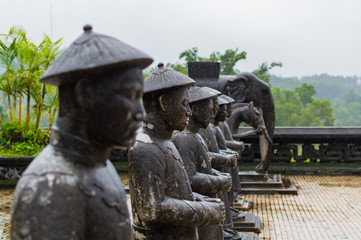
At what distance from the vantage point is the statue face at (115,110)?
2.14m

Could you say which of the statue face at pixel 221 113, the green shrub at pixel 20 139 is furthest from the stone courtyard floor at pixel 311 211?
the statue face at pixel 221 113

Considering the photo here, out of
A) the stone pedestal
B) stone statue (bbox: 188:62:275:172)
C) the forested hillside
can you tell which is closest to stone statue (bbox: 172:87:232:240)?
stone statue (bbox: 188:62:275:172)

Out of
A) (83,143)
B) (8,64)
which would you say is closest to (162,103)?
(83,143)

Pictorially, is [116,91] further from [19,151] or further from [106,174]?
[19,151]

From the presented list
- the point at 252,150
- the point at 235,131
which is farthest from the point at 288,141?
the point at 235,131

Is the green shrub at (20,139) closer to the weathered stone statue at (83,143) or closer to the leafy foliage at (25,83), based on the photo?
the leafy foliage at (25,83)

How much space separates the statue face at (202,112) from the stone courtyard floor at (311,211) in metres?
2.47

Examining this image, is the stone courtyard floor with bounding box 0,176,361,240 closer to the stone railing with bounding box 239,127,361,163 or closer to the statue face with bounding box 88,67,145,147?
the stone railing with bounding box 239,127,361,163

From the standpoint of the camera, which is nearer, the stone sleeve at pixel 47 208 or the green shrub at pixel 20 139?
the stone sleeve at pixel 47 208

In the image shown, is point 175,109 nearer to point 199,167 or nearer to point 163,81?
point 163,81

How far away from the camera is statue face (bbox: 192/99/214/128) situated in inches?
201

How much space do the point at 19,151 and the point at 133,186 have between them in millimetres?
7193

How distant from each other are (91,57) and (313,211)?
7.29 metres

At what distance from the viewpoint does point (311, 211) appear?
28.8 feet
